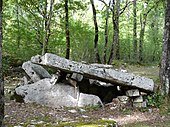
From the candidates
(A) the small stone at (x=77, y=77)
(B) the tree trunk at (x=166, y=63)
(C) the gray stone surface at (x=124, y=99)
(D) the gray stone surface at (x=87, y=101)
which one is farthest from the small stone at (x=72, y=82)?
(B) the tree trunk at (x=166, y=63)

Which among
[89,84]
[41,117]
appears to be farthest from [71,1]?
[41,117]

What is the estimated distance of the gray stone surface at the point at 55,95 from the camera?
8.00m

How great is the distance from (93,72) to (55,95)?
1292 mm

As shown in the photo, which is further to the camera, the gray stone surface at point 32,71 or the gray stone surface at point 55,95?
the gray stone surface at point 32,71

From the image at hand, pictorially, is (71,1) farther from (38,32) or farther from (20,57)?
(20,57)

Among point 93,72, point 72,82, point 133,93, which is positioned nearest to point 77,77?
point 72,82

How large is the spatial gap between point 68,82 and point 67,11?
640 centimetres

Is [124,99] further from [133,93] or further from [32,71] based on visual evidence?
[32,71]

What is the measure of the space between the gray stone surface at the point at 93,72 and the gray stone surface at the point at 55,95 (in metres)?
0.63

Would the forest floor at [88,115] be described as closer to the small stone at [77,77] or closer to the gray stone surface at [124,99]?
the gray stone surface at [124,99]

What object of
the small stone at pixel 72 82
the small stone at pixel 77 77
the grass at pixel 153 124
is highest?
the small stone at pixel 77 77

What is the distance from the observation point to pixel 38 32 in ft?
44.9

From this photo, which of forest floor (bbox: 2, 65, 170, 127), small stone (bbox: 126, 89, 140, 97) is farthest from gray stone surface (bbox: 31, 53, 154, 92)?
forest floor (bbox: 2, 65, 170, 127)

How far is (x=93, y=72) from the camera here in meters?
7.96
